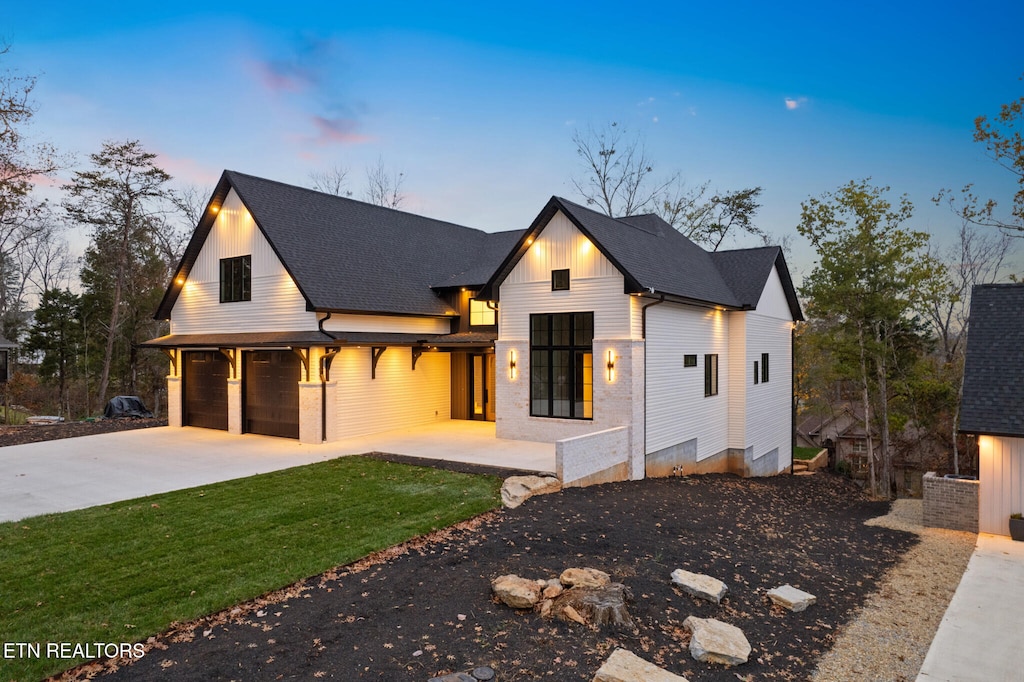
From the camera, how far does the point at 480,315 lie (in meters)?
18.6

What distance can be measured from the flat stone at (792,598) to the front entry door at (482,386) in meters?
12.3

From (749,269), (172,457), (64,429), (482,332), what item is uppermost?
(749,269)

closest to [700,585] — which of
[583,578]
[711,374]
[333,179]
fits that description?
[583,578]

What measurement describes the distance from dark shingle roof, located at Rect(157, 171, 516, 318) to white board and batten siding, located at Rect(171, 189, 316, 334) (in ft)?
1.57

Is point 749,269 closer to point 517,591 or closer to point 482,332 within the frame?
point 482,332

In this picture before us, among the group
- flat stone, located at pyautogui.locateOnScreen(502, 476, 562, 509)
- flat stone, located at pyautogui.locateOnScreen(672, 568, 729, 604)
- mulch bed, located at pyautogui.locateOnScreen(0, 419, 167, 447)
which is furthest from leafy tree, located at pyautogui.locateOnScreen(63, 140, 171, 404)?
flat stone, located at pyautogui.locateOnScreen(672, 568, 729, 604)

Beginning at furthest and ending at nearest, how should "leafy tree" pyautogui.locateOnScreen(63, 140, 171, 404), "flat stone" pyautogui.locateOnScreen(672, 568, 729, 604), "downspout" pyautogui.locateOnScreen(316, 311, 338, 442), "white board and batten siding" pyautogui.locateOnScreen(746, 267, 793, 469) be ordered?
1. "leafy tree" pyautogui.locateOnScreen(63, 140, 171, 404)
2. "white board and batten siding" pyautogui.locateOnScreen(746, 267, 793, 469)
3. "downspout" pyautogui.locateOnScreen(316, 311, 338, 442)
4. "flat stone" pyautogui.locateOnScreen(672, 568, 729, 604)

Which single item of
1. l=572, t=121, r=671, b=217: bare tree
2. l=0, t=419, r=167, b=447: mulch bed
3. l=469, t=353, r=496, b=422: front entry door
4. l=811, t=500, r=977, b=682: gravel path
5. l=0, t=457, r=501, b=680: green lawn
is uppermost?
l=572, t=121, r=671, b=217: bare tree

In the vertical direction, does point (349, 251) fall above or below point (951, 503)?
above

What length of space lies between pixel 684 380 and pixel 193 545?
12.0m

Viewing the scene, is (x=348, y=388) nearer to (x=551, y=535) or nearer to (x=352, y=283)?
(x=352, y=283)

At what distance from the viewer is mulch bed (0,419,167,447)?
16.0 meters

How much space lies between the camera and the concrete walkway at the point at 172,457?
10258 mm

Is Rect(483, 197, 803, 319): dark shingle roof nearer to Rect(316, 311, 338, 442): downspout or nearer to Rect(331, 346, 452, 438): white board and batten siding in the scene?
Rect(331, 346, 452, 438): white board and batten siding
